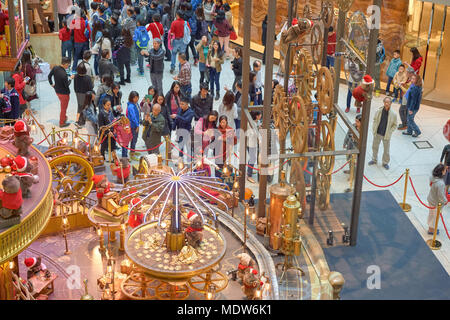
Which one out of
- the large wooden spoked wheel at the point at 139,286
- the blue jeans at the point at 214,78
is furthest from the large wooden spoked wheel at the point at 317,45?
the blue jeans at the point at 214,78

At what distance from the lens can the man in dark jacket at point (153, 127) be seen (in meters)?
16.2

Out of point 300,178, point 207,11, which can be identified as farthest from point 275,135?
point 207,11

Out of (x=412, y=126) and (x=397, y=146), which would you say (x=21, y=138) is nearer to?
(x=397, y=146)

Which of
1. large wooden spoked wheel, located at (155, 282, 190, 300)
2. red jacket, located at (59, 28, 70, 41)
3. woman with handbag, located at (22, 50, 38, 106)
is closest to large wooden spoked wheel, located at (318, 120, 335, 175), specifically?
large wooden spoked wheel, located at (155, 282, 190, 300)

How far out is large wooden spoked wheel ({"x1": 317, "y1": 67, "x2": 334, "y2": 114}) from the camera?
41.2ft

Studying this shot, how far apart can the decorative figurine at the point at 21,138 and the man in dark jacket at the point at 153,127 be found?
499 cm

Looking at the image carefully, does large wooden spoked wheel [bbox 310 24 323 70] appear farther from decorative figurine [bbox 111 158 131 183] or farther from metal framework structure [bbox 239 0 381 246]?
decorative figurine [bbox 111 158 131 183]

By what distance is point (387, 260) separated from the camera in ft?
43.7

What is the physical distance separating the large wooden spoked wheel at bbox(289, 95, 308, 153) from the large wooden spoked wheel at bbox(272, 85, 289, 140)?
0.38ft

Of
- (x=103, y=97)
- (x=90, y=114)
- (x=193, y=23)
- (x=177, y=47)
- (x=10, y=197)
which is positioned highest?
(x=193, y=23)

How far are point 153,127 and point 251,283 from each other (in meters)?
6.19

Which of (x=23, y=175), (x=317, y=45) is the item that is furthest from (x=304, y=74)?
(x=23, y=175)

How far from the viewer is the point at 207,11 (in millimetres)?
23438

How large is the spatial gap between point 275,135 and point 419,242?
3.28 meters
